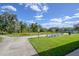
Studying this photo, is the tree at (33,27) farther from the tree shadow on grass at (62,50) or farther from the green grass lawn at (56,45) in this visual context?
the tree shadow on grass at (62,50)

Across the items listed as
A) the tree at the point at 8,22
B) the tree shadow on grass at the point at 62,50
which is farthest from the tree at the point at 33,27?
the tree shadow on grass at the point at 62,50

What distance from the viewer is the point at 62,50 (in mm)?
4680

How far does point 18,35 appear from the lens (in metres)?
4.82

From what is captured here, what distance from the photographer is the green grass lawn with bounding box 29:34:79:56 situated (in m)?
4.65

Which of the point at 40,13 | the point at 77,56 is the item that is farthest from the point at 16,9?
the point at 77,56

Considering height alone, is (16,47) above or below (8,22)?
below

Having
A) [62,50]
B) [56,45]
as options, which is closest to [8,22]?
[56,45]

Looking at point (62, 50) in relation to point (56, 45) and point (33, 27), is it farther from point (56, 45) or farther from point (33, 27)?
point (33, 27)

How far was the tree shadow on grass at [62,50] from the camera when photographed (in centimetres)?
461

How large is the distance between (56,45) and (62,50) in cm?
17

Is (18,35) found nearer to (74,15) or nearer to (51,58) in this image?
(51,58)

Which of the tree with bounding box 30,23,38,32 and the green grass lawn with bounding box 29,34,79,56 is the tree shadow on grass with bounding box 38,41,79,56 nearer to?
the green grass lawn with bounding box 29,34,79,56

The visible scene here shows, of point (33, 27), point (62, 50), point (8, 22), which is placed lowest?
point (62, 50)

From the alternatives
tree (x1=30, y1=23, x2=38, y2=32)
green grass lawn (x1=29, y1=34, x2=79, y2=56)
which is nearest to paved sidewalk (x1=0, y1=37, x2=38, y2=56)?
green grass lawn (x1=29, y1=34, x2=79, y2=56)
